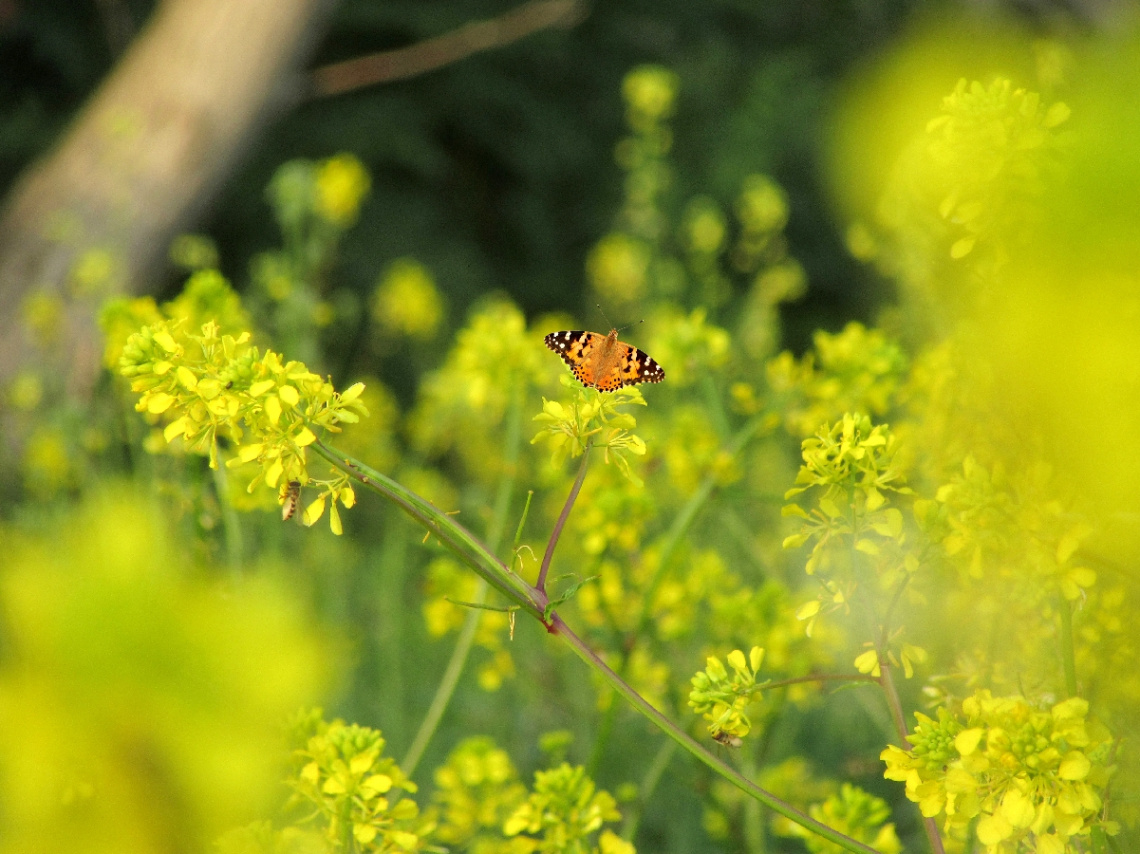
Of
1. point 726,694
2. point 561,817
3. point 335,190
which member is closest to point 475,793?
point 561,817

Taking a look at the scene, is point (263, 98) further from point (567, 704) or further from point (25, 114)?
point (567, 704)

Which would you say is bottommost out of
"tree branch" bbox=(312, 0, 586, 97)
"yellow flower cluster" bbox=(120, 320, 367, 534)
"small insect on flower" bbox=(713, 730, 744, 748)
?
"small insect on flower" bbox=(713, 730, 744, 748)

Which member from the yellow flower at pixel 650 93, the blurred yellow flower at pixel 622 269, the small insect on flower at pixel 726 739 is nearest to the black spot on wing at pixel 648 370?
the small insect on flower at pixel 726 739

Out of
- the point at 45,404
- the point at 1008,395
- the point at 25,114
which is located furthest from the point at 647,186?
the point at 25,114

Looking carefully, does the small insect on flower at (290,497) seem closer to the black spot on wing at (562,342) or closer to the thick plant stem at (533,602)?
the thick plant stem at (533,602)

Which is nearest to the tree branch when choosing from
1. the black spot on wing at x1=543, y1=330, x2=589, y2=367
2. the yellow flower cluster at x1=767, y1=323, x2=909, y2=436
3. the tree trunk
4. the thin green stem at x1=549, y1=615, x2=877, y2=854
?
the tree trunk

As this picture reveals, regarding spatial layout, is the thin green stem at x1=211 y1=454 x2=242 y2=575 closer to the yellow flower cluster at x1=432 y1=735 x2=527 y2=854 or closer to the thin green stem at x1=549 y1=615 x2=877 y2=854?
the yellow flower cluster at x1=432 y1=735 x2=527 y2=854
